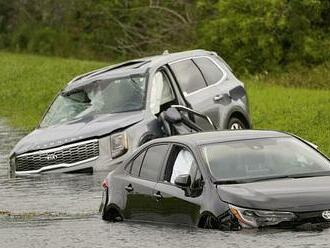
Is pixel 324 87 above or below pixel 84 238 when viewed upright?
below

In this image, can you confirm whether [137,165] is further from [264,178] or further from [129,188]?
[264,178]

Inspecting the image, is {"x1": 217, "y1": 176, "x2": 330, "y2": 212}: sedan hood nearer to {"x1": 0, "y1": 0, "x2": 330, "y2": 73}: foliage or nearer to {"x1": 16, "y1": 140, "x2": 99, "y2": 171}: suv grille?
{"x1": 16, "y1": 140, "x2": 99, "y2": 171}: suv grille

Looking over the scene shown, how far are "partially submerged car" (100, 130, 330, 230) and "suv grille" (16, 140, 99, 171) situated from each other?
3.76m

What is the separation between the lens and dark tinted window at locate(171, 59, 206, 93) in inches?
768

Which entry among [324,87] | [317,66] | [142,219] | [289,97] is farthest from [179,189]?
[317,66]

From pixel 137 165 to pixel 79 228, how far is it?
1131 millimetres

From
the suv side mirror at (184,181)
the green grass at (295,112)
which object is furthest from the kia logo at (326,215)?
the green grass at (295,112)

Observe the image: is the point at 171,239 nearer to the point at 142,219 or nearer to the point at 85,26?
the point at 142,219

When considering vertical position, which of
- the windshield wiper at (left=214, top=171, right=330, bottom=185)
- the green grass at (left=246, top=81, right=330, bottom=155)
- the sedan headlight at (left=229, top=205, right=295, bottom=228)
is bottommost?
the green grass at (left=246, top=81, right=330, bottom=155)

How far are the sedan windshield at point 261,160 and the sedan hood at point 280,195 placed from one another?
305 mm

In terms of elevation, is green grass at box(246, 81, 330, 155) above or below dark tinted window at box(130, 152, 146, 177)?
below

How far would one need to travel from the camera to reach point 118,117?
1839 cm

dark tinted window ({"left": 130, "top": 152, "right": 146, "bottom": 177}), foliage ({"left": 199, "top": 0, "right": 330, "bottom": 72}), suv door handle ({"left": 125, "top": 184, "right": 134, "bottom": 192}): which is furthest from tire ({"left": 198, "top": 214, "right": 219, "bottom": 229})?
foliage ({"left": 199, "top": 0, "right": 330, "bottom": 72})

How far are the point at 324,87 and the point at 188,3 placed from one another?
67.6 feet
